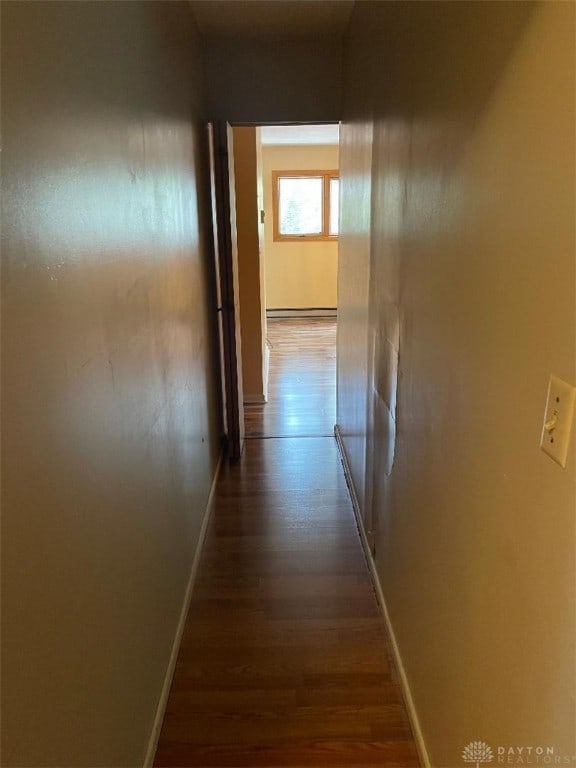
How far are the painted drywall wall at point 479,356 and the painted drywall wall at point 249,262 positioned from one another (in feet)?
7.71

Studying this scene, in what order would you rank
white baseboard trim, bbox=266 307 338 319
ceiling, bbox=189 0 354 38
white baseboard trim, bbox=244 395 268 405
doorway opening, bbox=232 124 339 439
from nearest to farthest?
ceiling, bbox=189 0 354 38 → doorway opening, bbox=232 124 339 439 → white baseboard trim, bbox=244 395 268 405 → white baseboard trim, bbox=266 307 338 319

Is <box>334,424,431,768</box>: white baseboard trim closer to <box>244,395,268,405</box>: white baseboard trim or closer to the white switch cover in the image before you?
the white switch cover

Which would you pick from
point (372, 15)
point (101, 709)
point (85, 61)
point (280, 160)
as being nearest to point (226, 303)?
point (372, 15)

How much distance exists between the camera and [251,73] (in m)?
3.26

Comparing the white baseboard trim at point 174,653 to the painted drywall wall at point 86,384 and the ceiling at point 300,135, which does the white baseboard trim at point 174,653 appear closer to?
the painted drywall wall at point 86,384

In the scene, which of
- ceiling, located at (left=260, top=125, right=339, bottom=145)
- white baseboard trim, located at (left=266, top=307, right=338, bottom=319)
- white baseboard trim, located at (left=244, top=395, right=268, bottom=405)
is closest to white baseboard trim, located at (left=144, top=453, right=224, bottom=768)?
white baseboard trim, located at (left=244, top=395, right=268, bottom=405)

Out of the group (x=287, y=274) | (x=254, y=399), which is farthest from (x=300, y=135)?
(x=254, y=399)

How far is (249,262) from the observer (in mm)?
4465

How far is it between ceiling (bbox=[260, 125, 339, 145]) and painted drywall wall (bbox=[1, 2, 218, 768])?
4.76 meters

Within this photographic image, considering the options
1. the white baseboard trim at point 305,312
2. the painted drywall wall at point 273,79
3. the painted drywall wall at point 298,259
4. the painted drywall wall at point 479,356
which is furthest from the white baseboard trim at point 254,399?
the white baseboard trim at point 305,312

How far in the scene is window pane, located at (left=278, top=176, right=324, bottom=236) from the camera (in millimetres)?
7996

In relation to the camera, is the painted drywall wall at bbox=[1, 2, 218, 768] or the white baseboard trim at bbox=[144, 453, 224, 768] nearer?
the painted drywall wall at bbox=[1, 2, 218, 768]

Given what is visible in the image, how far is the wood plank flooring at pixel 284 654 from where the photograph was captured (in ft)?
5.54

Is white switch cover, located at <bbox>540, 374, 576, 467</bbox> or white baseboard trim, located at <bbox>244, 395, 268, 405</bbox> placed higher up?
white switch cover, located at <bbox>540, 374, 576, 467</bbox>
